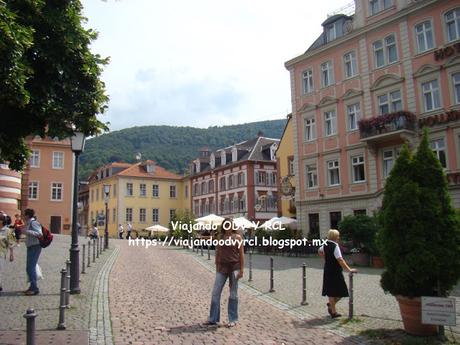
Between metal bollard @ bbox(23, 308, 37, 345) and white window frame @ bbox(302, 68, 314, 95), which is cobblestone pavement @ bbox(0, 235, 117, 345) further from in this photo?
white window frame @ bbox(302, 68, 314, 95)

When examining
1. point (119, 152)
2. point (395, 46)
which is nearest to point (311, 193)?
point (395, 46)

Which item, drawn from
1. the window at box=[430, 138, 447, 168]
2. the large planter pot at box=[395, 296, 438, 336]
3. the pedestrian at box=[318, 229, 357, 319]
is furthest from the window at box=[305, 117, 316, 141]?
the large planter pot at box=[395, 296, 438, 336]

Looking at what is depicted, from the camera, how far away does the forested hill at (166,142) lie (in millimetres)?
100875

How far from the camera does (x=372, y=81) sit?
28.4 m

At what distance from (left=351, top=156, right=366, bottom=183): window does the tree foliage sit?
68.6 ft

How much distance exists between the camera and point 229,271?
8.54 meters

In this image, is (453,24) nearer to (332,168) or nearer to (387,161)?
(387,161)

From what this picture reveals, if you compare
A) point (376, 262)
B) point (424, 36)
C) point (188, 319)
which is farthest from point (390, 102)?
point (188, 319)

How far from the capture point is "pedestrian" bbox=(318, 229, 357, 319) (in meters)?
9.30

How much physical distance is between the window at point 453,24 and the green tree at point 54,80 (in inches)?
814

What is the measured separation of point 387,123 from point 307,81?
27.2ft

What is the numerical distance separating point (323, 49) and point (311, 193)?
30.7ft

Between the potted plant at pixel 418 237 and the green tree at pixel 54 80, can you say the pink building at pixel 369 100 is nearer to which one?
the potted plant at pixel 418 237

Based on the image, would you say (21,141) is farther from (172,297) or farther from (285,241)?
(285,241)
